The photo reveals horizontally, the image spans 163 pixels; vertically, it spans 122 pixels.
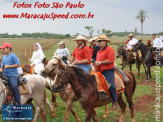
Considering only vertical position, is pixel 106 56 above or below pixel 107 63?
above

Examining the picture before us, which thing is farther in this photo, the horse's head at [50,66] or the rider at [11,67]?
the horse's head at [50,66]

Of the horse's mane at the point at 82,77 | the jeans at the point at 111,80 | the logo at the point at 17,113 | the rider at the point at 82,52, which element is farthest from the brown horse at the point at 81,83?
the logo at the point at 17,113

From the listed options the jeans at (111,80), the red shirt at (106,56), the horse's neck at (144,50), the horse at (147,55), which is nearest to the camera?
the red shirt at (106,56)

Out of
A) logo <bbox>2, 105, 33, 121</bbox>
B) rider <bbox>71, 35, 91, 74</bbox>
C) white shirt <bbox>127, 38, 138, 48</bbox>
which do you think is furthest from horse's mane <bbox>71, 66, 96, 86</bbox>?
white shirt <bbox>127, 38, 138, 48</bbox>

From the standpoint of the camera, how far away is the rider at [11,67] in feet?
18.8

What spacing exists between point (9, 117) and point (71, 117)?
7.61ft

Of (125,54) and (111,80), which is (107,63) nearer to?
(111,80)

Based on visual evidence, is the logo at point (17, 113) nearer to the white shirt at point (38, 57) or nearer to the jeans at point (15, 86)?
the jeans at point (15, 86)

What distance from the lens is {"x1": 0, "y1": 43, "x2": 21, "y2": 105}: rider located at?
574 cm

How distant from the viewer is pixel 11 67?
5.71 metres

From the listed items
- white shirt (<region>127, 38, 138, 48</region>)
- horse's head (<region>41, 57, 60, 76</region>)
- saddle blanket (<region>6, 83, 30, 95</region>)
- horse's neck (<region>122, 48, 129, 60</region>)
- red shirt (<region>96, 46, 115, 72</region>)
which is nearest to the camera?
red shirt (<region>96, 46, 115, 72</region>)

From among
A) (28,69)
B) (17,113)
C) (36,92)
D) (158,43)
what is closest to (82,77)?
(36,92)

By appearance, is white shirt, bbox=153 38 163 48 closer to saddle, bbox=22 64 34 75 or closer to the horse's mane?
saddle, bbox=22 64 34 75

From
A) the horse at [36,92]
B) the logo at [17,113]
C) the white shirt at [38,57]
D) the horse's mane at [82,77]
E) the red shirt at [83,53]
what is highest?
the red shirt at [83,53]
